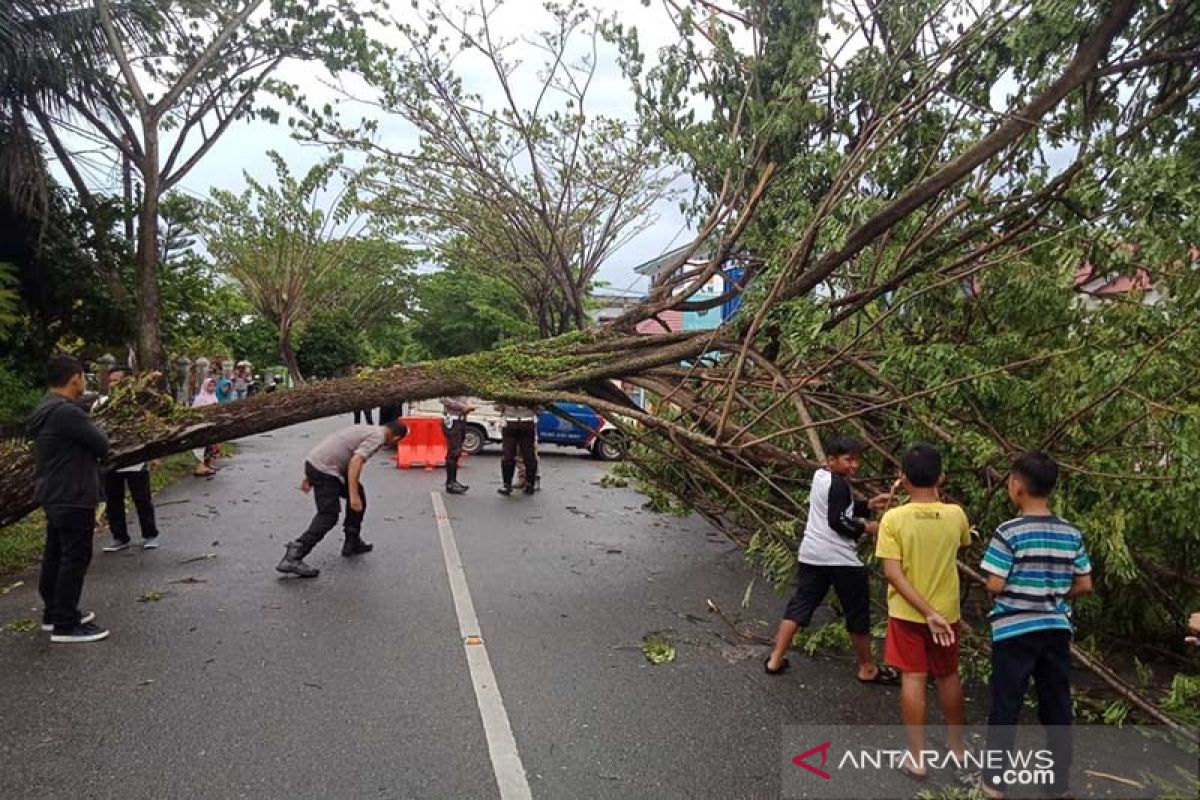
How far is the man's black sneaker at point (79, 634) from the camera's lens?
455cm

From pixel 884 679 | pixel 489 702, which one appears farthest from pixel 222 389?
pixel 884 679

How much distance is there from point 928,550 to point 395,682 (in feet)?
9.07

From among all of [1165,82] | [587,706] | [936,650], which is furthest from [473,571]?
[1165,82]

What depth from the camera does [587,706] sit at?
3908mm

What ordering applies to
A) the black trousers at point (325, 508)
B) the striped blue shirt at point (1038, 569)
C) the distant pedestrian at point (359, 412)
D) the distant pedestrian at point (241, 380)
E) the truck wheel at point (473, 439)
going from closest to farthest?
the striped blue shirt at point (1038, 569), the black trousers at point (325, 508), the distant pedestrian at point (359, 412), the truck wheel at point (473, 439), the distant pedestrian at point (241, 380)

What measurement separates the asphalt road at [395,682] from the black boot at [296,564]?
10 centimetres

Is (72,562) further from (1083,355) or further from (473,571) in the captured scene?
(1083,355)

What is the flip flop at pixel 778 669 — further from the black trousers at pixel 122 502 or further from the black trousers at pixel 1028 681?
the black trousers at pixel 122 502

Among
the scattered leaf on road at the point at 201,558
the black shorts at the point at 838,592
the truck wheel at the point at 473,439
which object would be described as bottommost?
the truck wheel at the point at 473,439

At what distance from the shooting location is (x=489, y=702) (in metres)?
3.92

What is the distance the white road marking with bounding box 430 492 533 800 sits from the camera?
3.18 m

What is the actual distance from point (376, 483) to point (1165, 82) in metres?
9.80

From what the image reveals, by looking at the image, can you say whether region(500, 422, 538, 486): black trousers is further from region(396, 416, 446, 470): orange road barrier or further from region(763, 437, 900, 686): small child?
region(763, 437, 900, 686): small child

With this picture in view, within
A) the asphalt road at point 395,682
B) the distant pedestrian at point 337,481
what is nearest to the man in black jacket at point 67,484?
the asphalt road at point 395,682
